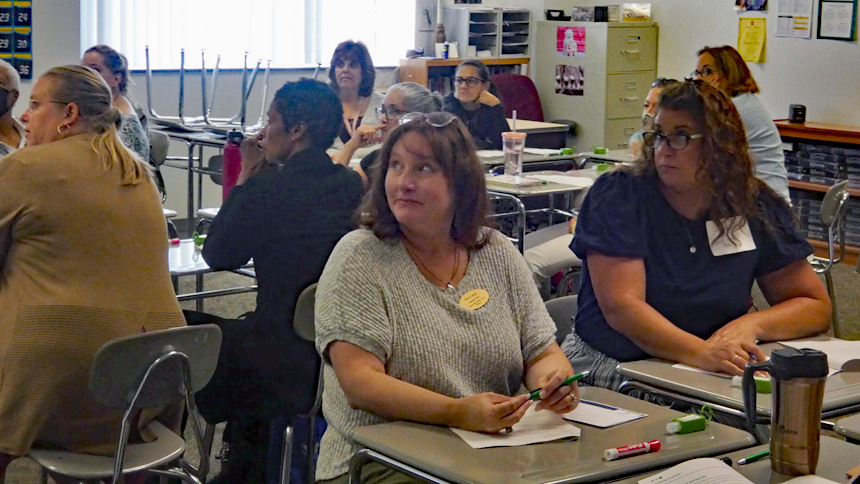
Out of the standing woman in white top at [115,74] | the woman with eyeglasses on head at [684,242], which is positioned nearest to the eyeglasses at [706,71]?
the woman with eyeglasses on head at [684,242]

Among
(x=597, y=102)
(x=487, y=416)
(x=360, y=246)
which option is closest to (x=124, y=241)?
(x=360, y=246)

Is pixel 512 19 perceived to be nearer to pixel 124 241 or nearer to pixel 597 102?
pixel 597 102

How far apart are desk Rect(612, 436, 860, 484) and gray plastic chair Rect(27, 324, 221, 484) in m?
1.04

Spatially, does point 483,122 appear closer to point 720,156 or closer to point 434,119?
point 720,156

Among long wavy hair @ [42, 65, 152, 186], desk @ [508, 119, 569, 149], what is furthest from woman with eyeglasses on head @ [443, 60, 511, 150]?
long wavy hair @ [42, 65, 152, 186]

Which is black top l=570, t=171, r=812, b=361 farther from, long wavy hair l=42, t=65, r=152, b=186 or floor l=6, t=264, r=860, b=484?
floor l=6, t=264, r=860, b=484

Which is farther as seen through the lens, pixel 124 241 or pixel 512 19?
pixel 512 19

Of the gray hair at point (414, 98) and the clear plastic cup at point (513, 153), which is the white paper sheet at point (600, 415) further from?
the clear plastic cup at point (513, 153)

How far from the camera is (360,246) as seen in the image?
195 cm

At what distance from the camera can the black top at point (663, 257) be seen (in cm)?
242

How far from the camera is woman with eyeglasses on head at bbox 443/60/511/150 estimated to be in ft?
19.6

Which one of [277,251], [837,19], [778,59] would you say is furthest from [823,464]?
[778,59]

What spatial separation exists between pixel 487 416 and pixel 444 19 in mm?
7178

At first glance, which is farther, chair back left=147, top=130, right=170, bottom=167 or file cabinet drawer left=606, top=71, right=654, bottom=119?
file cabinet drawer left=606, top=71, right=654, bottom=119
